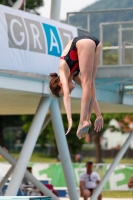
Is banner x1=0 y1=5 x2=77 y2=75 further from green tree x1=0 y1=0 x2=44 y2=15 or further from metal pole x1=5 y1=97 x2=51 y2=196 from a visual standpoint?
green tree x1=0 y1=0 x2=44 y2=15

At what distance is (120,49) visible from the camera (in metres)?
17.3

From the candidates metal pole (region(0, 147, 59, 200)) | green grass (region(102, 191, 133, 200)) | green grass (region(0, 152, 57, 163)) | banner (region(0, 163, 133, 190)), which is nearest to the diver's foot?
metal pole (region(0, 147, 59, 200))

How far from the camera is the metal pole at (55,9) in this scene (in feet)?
59.9

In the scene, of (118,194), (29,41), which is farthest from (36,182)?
(118,194)

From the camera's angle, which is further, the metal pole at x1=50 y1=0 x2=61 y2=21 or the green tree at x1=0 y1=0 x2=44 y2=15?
the green tree at x1=0 y1=0 x2=44 y2=15

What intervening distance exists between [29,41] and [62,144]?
3.23m

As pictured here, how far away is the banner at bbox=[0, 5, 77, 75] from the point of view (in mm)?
14766

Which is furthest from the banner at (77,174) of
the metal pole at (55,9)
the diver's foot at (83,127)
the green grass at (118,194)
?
the diver's foot at (83,127)

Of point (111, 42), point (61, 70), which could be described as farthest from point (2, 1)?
point (61, 70)

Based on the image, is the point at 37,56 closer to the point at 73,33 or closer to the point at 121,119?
the point at 73,33

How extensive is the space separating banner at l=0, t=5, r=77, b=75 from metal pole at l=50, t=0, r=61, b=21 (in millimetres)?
1200

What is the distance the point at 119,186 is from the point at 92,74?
22796mm

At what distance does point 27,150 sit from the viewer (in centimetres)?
1605

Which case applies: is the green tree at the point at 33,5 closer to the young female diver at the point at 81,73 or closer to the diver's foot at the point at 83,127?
the young female diver at the point at 81,73
